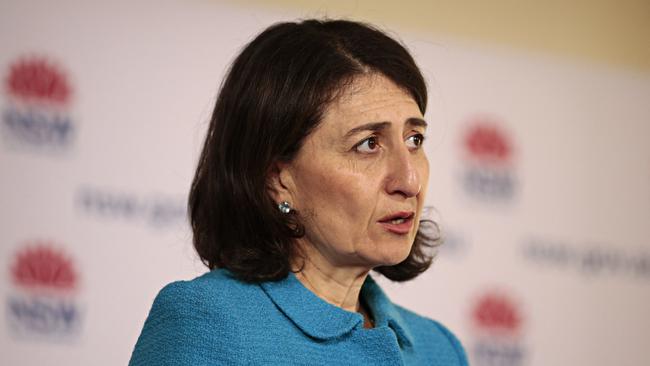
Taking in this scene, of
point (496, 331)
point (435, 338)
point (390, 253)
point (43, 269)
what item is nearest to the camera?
point (390, 253)

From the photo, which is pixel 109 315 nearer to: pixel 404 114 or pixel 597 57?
pixel 404 114

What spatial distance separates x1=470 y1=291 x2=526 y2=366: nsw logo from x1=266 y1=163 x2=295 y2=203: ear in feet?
5.67

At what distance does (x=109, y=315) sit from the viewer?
2.61m

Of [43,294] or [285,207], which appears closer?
[285,207]

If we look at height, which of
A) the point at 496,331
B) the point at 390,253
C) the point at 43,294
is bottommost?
the point at 496,331

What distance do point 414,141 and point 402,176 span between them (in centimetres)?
11

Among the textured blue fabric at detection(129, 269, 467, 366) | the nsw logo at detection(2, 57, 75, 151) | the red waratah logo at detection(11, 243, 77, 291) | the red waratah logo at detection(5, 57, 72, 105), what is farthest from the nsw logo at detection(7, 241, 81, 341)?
the textured blue fabric at detection(129, 269, 467, 366)

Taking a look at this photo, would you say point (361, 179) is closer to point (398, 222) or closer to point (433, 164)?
point (398, 222)

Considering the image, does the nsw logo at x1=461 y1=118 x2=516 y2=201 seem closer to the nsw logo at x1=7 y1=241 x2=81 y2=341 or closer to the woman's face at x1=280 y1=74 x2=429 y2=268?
the nsw logo at x1=7 y1=241 x2=81 y2=341

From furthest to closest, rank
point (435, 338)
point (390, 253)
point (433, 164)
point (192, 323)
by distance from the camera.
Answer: point (433, 164)
point (435, 338)
point (390, 253)
point (192, 323)

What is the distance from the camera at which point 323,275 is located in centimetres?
157

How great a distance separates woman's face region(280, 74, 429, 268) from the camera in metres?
1.47

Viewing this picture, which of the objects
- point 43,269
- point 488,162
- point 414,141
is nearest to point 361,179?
point 414,141

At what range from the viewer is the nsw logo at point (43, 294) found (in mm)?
2523
